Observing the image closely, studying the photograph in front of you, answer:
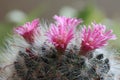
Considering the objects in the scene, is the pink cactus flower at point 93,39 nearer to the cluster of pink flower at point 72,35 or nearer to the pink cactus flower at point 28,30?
the cluster of pink flower at point 72,35

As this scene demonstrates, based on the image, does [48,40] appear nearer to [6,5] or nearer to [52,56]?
[52,56]

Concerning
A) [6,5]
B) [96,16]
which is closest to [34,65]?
[96,16]

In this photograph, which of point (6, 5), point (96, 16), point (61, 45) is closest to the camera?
point (61, 45)

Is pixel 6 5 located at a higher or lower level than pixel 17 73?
higher

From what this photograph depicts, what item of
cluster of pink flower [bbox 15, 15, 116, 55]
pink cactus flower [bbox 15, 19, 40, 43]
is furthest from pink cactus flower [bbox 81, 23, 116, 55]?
pink cactus flower [bbox 15, 19, 40, 43]
